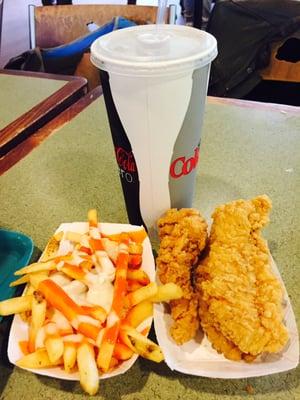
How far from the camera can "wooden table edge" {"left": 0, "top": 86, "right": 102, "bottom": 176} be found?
41.1 inches

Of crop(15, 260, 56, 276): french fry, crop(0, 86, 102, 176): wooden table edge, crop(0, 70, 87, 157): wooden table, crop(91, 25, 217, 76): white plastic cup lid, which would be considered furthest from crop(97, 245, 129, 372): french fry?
crop(0, 70, 87, 157): wooden table

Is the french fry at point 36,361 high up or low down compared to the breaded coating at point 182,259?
down

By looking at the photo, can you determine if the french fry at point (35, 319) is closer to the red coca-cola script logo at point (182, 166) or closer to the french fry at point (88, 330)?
the french fry at point (88, 330)

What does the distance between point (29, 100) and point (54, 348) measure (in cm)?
102

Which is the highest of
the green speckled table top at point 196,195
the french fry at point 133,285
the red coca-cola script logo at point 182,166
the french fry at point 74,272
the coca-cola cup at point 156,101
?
the coca-cola cup at point 156,101

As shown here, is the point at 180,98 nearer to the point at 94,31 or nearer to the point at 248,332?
the point at 248,332

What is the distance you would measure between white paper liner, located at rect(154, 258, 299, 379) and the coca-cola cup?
0.24m

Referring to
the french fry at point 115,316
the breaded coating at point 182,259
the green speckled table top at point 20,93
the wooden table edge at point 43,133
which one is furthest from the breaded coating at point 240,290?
the green speckled table top at point 20,93

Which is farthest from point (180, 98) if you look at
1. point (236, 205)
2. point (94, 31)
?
point (94, 31)

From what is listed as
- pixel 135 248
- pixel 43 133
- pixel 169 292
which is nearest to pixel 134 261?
pixel 135 248

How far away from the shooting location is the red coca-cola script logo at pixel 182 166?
652mm

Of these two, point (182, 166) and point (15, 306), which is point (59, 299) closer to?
point (15, 306)

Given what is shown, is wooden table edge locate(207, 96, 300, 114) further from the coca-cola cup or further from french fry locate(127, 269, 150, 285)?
french fry locate(127, 269, 150, 285)

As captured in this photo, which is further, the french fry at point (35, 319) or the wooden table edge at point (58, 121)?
the wooden table edge at point (58, 121)
